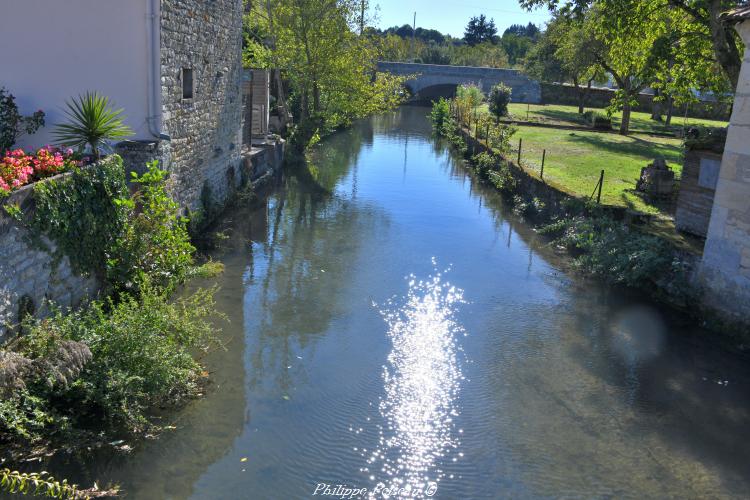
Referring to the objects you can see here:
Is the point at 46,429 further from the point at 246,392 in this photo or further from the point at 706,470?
the point at 706,470

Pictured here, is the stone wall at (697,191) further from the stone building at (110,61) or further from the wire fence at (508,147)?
the stone building at (110,61)

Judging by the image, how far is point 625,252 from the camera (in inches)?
463

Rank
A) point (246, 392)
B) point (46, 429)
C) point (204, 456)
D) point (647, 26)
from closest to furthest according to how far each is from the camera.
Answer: point (46, 429) < point (204, 456) < point (246, 392) < point (647, 26)

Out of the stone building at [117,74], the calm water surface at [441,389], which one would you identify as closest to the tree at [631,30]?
the calm water surface at [441,389]

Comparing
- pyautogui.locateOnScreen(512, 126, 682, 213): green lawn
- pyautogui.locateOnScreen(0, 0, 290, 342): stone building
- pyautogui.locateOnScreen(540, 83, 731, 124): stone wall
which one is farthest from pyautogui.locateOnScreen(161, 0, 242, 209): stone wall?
pyautogui.locateOnScreen(540, 83, 731, 124): stone wall

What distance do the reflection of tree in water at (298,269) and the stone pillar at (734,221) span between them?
6.00 m

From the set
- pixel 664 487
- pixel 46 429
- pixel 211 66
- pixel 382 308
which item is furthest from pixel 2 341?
pixel 211 66

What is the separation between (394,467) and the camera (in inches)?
257

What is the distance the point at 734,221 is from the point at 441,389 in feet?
17.3

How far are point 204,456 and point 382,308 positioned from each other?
459 cm

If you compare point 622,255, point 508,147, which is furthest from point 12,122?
point 508,147

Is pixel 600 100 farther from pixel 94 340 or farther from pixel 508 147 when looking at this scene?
pixel 94 340

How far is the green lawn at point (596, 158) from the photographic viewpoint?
54.4 ft

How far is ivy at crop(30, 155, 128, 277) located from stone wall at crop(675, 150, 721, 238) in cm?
953
